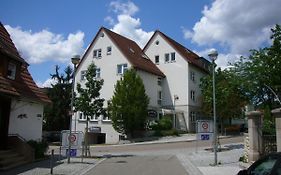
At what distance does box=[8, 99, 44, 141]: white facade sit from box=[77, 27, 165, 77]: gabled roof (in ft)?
71.5

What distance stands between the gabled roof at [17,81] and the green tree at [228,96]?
63.9 feet

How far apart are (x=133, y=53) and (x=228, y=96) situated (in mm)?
15256

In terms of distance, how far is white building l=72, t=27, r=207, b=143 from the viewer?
151 ft

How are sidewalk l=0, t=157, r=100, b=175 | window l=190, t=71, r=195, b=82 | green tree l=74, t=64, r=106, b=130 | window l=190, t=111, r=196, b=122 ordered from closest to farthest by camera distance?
sidewalk l=0, t=157, r=100, b=175
green tree l=74, t=64, r=106, b=130
window l=190, t=111, r=196, b=122
window l=190, t=71, r=195, b=82

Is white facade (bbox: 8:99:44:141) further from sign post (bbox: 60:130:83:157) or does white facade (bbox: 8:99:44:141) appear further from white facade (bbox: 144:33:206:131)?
white facade (bbox: 144:33:206:131)

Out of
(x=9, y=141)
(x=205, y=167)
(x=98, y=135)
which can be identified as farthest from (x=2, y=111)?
(x=98, y=135)

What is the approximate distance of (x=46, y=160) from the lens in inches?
802

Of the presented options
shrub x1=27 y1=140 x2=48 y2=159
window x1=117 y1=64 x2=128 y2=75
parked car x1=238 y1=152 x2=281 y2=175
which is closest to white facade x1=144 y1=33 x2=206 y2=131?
window x1=117 y1=64 x2=128 y2=75

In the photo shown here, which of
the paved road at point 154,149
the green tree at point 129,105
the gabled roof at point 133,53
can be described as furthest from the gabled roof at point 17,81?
the gabled roof at point 133,53

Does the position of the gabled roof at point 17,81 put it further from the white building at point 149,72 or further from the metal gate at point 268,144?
the white building at point 149,72

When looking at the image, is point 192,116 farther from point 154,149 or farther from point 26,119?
point 26,119

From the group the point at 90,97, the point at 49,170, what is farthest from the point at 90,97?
the point at 49,170

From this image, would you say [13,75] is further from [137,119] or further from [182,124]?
[182,124]

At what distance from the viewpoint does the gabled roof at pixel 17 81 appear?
1819cm
